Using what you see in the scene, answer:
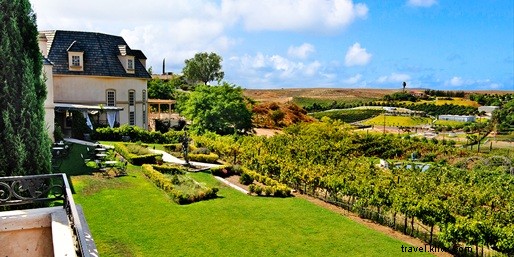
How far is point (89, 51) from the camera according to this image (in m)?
37.0

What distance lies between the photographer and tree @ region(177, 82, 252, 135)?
4119 cm

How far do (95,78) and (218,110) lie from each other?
1078cm

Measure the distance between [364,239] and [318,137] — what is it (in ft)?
57.0

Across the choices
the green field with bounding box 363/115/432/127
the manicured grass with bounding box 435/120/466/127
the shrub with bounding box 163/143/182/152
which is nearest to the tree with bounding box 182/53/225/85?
the green field with bounding box 363/115/432/127

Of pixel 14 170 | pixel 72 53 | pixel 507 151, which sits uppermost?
pixel 72 53

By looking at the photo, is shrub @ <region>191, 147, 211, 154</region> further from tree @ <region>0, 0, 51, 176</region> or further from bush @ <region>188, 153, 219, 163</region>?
tree @ <region>0, 0, 51, 176</region>

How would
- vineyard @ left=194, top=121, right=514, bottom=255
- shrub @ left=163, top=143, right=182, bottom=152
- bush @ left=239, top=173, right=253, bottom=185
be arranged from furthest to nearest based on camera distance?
shrub @ left=163, top=143, right=182, bottom=152 → bush @ left=239, top=173, right=253, bottom=185 → vineyard @ left=194, top=121, right=514, bottom=255

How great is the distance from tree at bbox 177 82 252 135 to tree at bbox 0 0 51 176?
1216 inches

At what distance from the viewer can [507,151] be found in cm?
4791

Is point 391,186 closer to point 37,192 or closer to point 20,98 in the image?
point 37,192

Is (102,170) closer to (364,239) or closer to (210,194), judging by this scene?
(210,194)

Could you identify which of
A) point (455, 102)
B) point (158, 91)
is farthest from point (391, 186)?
point (455, 102)

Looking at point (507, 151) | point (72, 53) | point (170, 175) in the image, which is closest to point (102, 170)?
point (170, 175)

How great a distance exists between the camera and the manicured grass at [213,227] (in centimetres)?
1323
